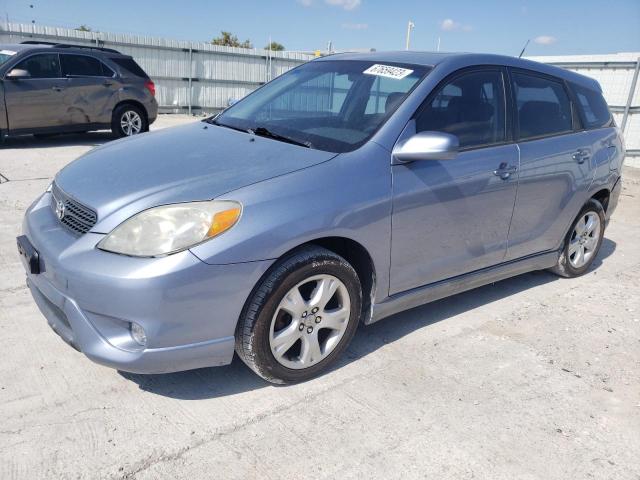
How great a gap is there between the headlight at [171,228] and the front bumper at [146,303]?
48 mm

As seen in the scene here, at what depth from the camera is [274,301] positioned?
2.72 meters

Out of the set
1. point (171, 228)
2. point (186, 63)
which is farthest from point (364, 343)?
point (186, 63)

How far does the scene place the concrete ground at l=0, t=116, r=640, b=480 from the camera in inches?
95.8

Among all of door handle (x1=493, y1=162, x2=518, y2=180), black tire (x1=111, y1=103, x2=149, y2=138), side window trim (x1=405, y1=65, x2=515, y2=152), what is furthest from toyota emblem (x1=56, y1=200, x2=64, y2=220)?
black tire (x1=111, y1=103, x2=149, y2=138)

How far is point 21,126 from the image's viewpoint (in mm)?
9133

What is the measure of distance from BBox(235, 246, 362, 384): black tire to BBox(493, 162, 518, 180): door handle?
4.26 feet

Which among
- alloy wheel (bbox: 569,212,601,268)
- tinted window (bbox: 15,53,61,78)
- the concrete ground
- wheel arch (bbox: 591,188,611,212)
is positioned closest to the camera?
the concrete ground

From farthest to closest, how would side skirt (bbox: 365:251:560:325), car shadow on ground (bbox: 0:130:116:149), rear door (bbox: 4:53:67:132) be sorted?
car shadow on ground (bbox: 0:130:116:149)
rear door (bbox: 4:53:67:132)
side skirt (bbox: 365:251:560:325)

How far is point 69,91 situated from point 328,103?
745 cm

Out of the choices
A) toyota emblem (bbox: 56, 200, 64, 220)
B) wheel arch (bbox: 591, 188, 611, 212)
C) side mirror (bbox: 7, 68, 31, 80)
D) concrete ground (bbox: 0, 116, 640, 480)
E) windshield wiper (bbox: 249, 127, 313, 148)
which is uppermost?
side mirror (bbox: 7, 68, 31, 80)

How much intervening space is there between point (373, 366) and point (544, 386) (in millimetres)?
955

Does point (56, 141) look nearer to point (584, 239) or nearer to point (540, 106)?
point (540, 106)

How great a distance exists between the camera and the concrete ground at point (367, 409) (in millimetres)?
2434

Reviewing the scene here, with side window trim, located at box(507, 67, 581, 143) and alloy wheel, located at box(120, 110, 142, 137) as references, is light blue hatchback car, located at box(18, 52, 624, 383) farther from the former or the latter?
alloy wheel, located at box(120, 110, 142, 137)
